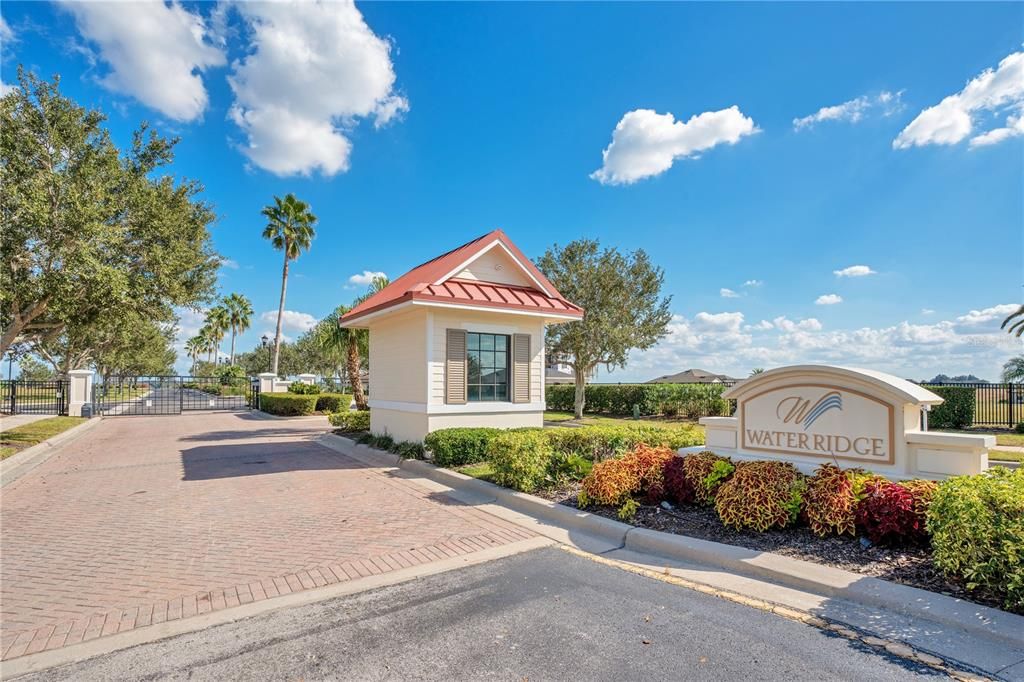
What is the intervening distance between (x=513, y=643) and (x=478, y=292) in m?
8.45

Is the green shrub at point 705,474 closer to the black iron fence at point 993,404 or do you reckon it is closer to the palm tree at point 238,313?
the black iron fence at point 993,404

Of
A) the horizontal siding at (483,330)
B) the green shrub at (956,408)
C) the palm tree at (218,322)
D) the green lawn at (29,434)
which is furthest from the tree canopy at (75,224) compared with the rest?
the palm tree at (218,322)

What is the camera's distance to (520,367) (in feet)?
39.9

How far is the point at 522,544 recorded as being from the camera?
5.84 meters

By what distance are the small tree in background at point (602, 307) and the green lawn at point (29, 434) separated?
17.8 m

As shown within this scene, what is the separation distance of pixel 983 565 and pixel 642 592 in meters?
2.38

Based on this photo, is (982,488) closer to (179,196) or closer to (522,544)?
(522,544)

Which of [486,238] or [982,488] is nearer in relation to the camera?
[982,488]

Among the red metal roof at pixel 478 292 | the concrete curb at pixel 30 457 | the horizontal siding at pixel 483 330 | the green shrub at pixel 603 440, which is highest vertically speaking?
the red metal roof at pixel 478 292

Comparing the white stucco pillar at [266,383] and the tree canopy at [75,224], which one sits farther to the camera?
the white stucco pillar at [266,383]

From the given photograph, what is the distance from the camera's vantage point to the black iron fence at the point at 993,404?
17.9 meters

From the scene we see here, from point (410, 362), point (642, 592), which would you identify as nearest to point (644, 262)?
point (410, 362)

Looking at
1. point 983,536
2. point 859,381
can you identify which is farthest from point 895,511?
point 859,381

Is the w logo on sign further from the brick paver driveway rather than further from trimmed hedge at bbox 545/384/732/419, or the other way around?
trimmed hedge at bbox 545/384/732/419
